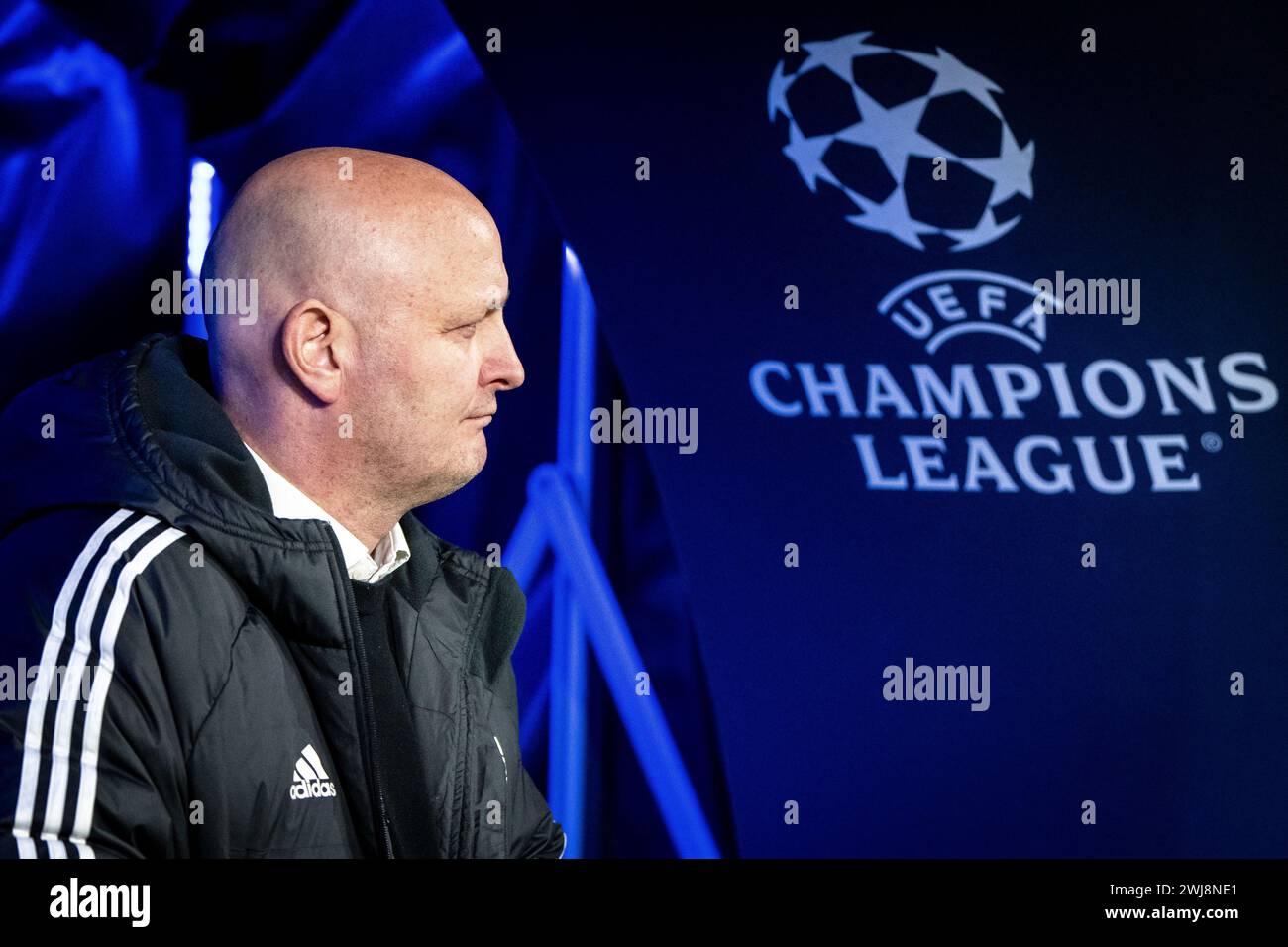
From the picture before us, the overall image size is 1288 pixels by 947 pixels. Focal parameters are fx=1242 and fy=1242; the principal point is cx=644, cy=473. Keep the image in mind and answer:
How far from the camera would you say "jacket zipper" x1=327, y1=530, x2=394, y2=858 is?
1.91 m

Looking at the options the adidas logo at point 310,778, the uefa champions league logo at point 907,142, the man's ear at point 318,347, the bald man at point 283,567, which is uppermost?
the uefa champions league logo at point 907,142

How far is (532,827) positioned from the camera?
235cm

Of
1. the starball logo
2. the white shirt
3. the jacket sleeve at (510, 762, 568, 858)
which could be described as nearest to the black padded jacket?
the white shirt

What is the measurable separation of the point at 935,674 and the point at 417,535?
1230 millimetres

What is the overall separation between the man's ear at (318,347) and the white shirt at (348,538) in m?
0.16

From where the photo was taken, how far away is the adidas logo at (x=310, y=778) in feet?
6.22

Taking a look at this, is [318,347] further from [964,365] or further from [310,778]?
[964,365]

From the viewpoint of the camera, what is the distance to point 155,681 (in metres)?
1.78

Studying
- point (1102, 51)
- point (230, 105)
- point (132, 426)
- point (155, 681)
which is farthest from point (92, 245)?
point (1102, 51)

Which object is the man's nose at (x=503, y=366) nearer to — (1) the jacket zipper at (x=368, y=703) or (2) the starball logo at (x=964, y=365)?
(1) the jacket zipper at (x=368, y=703)

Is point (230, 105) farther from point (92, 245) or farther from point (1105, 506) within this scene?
point (1105, 506)

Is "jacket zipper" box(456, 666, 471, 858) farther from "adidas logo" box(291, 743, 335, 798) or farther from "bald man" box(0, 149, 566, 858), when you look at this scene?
"adidas logo" box(291, 743, 335, 798)

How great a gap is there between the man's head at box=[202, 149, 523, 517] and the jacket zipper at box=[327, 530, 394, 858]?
276mm

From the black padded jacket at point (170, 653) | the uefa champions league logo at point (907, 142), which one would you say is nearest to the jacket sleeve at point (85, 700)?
the black padded jacket at point (170, 653)
